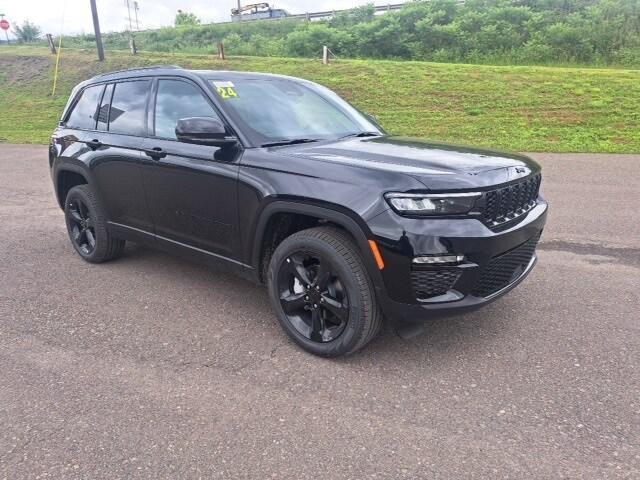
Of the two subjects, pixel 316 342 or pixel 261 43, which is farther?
pixel 261 43

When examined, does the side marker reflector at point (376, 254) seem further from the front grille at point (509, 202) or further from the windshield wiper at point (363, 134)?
the windshield wiper at point (363, 134)

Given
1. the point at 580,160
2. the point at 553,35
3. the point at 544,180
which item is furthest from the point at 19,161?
the point at 553,35

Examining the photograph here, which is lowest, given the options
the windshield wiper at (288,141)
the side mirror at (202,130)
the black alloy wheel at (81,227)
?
the black alloy wheel at (81,227)

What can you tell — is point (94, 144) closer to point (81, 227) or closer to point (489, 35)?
point (81, 227)

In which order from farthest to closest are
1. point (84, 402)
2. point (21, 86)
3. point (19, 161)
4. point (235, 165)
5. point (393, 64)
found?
point (21, 86) < point (393, 64) < point (19, 161) < point (235, 165) < point (84, 402)

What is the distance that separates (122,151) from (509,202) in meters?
3.08

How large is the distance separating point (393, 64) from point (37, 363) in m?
18.0

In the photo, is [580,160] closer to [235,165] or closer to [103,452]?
[235,165]

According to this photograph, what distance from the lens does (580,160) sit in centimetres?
964

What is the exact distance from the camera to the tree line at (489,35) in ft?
67.7

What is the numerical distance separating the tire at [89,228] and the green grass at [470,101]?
28.2ft

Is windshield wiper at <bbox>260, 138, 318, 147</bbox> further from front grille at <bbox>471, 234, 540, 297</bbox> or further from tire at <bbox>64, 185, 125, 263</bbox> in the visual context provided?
tire at <bbox>64, 185, 125, 263</bbox>

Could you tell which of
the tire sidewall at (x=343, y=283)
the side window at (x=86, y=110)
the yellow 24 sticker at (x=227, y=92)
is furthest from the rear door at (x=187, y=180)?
the side window at (x=86, y=110)

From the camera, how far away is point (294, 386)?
9.75ft
